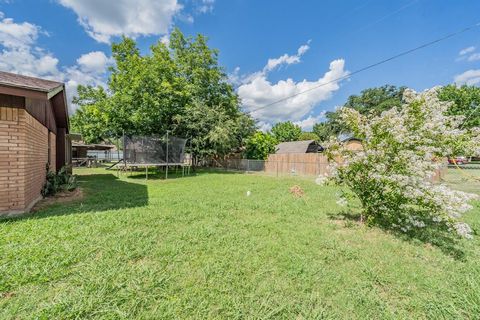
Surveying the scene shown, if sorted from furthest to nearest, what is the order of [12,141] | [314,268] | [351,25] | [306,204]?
[351,25] → [306,204] → [12,141] → [314,268]

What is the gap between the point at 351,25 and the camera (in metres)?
9.60

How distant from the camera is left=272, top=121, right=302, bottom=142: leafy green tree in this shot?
42.2 meters

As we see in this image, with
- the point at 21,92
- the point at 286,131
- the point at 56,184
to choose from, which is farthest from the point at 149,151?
the point at 286,131

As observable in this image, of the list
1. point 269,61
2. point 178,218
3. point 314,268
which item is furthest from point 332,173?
point 269,61

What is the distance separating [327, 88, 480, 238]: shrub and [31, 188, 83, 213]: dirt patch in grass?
21.7 feet

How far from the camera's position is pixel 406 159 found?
3.47 metres

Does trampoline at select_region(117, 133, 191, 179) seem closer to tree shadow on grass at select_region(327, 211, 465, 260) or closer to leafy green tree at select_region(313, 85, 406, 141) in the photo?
tree shadow on grass at select_region(327, 211, 465, 260)

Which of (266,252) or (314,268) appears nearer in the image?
(314,268)

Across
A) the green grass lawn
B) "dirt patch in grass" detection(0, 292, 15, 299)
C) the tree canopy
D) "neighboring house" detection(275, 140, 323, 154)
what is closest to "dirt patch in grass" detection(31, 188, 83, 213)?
the green grass lawn

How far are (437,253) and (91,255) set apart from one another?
4.83 metres

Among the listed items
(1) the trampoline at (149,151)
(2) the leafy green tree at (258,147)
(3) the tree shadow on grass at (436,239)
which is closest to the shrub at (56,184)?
(1) the trampoline at (149,151)

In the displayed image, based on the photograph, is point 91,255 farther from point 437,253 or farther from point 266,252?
point 437,253

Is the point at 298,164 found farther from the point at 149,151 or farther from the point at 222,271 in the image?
the point at 222,271

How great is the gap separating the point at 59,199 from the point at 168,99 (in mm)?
10489
